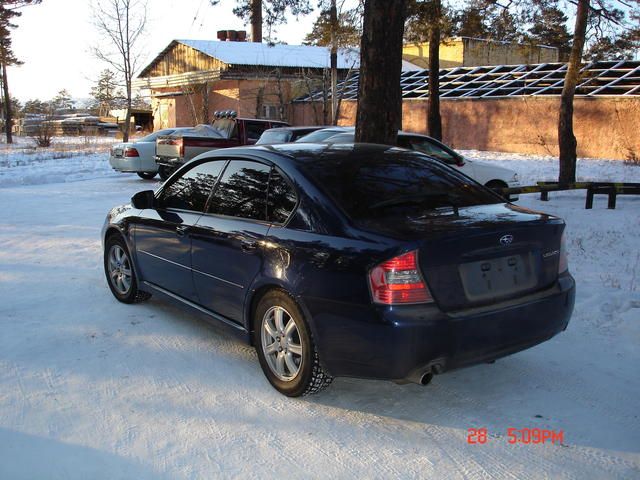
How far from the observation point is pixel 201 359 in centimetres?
448

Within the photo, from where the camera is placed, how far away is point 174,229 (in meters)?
4.87

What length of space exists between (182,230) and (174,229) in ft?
0.44

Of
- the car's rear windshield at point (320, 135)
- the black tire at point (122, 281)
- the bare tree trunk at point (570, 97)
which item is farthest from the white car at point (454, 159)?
the black tire at point (122, 281)

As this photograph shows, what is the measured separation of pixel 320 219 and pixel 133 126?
156 ft

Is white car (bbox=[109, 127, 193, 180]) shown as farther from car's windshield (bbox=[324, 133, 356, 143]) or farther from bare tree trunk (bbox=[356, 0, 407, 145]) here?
bare tree trunk (bbox=[356, 0, 407, 145])

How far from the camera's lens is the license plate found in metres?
3.40

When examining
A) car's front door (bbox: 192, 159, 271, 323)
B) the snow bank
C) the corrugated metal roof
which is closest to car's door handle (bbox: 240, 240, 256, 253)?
car's front door (bbox: 192, 159, 271, 323)

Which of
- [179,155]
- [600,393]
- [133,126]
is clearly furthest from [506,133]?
[133,126]

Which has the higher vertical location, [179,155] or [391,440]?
[179,155]

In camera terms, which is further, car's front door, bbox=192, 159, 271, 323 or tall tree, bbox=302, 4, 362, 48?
tall tree, bbox=302, 4, 362, 48

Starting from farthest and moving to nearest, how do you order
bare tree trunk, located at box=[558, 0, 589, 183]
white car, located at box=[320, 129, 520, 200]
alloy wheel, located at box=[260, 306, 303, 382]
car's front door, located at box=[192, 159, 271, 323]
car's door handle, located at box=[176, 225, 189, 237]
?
1. bare tree trunk, located at box=[558, 0, 589, 183]
2. white car, located at box=[320, 129, 520, 200]
3. car's door handle, located at box=[176, 225, 189, 237]
4. car's front door, located at box=[192, 159, 271, 323]
5. alloy wheel, located at box=[260, 306, 303, 382]

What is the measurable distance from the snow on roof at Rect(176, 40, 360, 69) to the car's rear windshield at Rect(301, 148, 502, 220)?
31.6 m

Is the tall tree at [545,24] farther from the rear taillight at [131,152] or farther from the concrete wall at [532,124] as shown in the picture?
the rear taillight at [131,152]

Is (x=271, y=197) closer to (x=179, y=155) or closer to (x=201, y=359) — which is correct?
(x=201, y=359)
